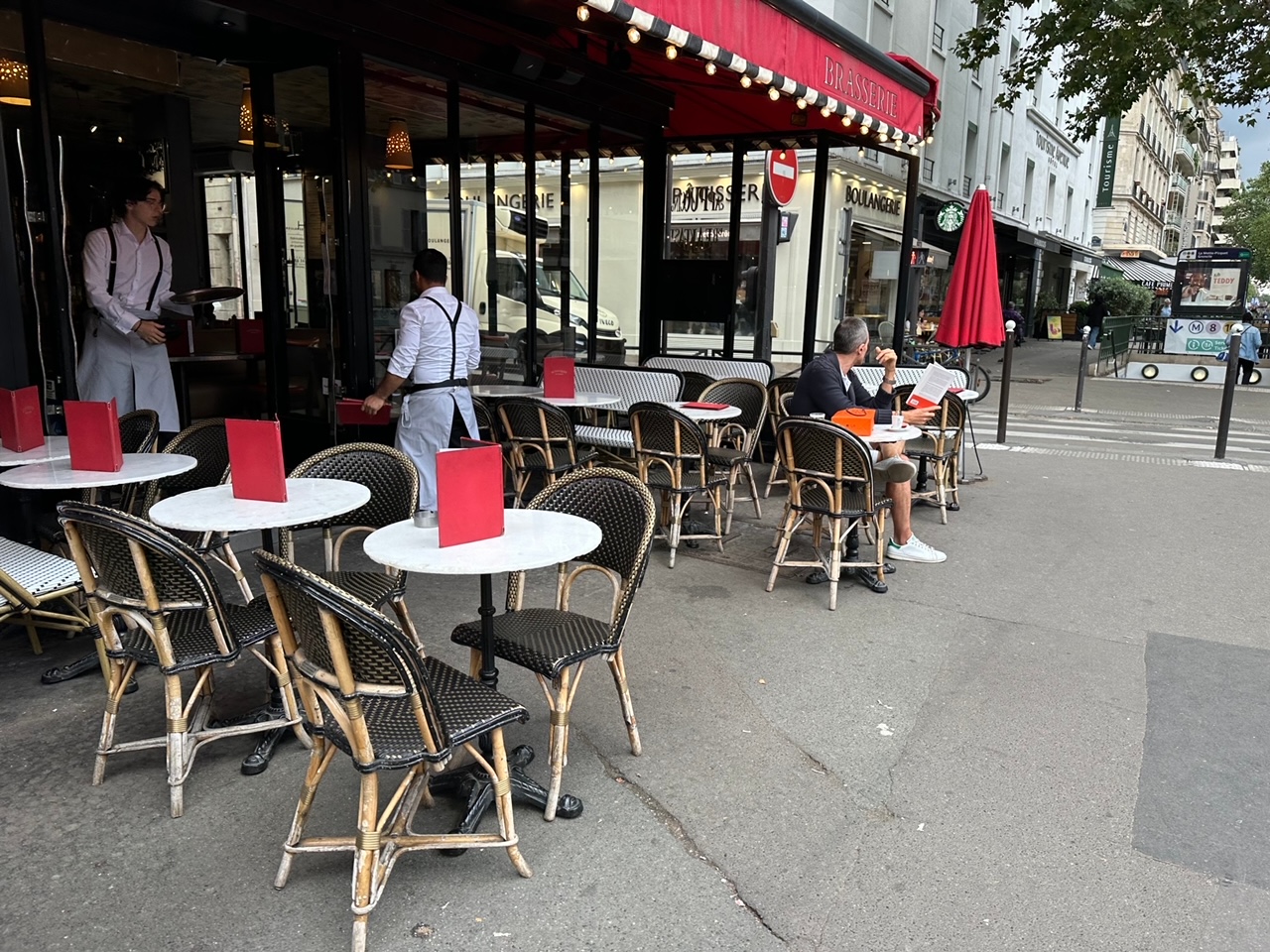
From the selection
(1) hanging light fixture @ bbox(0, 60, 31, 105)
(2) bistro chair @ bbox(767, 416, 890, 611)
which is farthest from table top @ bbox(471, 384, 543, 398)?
(1) hanging light fixture @ bbox(0, 60, 31, 105)

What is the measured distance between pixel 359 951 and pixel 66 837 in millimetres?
1127

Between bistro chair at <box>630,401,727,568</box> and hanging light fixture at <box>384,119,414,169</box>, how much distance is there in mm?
2580

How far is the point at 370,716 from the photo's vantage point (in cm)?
247

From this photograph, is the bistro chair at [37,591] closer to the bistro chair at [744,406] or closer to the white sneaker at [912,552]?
the bistro chair at [744,406]

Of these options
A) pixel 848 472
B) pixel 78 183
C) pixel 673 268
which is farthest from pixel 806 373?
pixel 78 183

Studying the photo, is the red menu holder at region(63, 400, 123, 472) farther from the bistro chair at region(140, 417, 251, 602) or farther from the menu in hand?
the menu in hand

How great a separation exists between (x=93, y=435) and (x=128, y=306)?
67.7 inches

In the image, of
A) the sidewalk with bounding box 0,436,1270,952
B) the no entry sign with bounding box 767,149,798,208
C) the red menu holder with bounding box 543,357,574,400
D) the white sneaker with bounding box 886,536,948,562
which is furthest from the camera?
the no entry sign with bounding box 767,149,798,208

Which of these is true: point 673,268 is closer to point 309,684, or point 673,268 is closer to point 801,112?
point 801,112

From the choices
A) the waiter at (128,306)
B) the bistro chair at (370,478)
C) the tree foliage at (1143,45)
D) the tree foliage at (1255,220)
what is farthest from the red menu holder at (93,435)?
the tree foliage at (1255,220)

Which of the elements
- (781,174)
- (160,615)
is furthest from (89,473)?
(781,174)

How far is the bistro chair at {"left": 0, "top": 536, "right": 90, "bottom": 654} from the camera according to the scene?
10.9 feet

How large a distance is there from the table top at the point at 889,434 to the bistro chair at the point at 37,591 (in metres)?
3.90

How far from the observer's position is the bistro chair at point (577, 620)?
285cm
